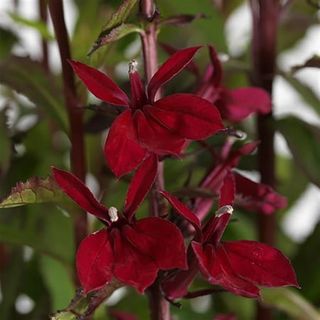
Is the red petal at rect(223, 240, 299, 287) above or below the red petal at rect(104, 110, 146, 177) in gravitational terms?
below

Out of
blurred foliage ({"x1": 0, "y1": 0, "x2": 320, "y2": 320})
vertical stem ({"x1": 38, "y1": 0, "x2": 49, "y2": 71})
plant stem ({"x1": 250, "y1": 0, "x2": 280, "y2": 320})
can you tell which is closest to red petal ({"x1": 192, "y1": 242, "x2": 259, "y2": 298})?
blurred foliage ({"x1": 0, "y1": 0, "x2": 320, "y2": 320})

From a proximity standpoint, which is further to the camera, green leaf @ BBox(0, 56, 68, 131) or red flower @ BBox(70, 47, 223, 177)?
green leaf @ BBox(0, 56, 68, 131)

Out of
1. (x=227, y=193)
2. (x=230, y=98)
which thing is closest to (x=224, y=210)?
(x=227, y=193)

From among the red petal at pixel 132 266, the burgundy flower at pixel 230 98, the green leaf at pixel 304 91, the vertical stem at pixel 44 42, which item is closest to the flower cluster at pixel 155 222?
the red petal at pixel 132 266

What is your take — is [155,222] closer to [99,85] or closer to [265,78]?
[99,85]

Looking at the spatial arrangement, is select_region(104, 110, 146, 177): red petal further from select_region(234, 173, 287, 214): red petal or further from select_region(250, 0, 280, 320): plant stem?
select_region(250, 0, 280, 320): plant stem

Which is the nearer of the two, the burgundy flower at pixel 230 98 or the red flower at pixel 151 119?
the red flower at pixel 151 119

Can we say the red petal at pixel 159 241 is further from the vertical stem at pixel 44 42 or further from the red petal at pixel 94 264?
the vertical stem at pixel 44 42
